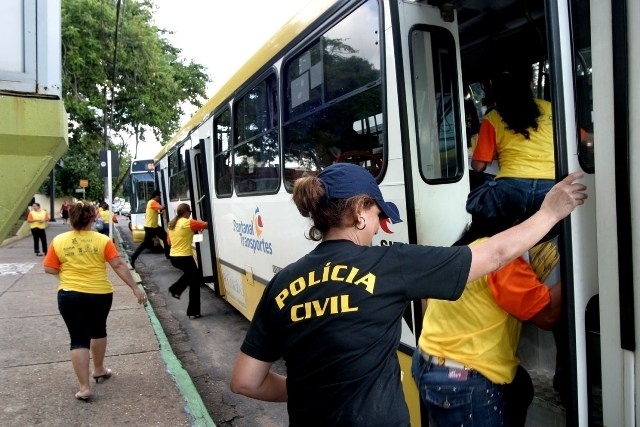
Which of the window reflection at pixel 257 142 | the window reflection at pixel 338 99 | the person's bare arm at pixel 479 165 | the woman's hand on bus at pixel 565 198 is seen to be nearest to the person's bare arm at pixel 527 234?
the woman's hand on bus at pixel 565 198

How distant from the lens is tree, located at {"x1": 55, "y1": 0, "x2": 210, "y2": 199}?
17.7 m

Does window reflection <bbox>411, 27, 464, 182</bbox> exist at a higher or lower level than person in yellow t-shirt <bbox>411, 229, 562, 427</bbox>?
higher

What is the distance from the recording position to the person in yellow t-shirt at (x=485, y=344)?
1863 mm

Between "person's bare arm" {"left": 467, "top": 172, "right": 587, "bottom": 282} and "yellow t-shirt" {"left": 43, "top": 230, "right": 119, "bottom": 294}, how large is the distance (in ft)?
11.5

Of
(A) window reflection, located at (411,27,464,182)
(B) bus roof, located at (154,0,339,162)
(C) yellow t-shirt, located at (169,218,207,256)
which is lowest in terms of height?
(C) yellow t-shirt, located at (169,218,207,256)

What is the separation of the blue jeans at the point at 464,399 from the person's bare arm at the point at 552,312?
29 cm

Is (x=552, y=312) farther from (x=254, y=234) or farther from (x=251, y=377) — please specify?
(x=254, y=234)

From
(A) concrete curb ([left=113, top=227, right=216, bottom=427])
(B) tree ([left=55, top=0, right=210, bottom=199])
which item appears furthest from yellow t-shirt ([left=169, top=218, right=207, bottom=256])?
(B) tree ([left=55, top=0, right=210, bottom=199])

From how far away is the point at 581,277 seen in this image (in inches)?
69.4

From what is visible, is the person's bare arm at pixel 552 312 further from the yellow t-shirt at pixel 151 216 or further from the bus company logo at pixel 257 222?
the yellow t-shirt at pixel 151 216

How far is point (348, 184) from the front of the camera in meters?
1.59

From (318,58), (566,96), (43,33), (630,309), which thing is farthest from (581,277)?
(318,58)

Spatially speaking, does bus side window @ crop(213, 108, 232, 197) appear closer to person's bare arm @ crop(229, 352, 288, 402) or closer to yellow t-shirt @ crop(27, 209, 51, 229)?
person's bare arm @ crop(229, 352, 288, 402)

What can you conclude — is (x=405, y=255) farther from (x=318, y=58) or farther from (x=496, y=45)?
(x=496, y=45)
